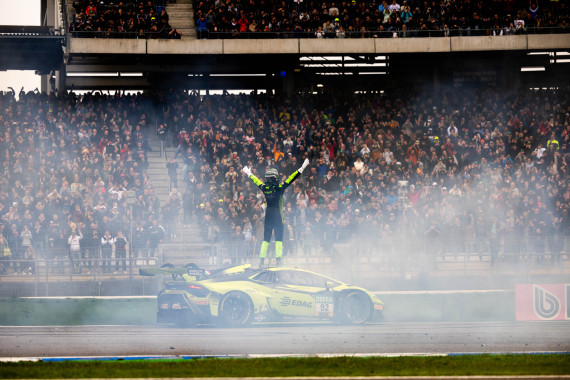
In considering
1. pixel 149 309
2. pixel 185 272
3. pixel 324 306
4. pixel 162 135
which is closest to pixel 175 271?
pixel 185 272

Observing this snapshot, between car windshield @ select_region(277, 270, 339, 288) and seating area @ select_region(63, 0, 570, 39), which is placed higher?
seating area @ select_region(63, 0, 570, 39)

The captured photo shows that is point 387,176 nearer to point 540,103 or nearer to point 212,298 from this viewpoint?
point 540,103

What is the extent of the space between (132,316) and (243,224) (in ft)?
15.1

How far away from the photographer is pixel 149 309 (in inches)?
652

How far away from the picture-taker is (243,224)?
20.3 metres

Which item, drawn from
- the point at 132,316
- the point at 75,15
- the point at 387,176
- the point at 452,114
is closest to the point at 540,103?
the point at 452,114

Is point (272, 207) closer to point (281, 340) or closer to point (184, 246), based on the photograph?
point (281, 340)

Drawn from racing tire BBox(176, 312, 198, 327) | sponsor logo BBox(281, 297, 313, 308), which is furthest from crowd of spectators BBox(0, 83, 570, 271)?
racing tire BBox(176, 312, 198, 327)

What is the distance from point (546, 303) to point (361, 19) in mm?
16329

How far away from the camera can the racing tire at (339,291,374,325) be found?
1534 centimetres

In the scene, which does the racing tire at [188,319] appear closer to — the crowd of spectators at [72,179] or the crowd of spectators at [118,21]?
the crowd of spectators at [72,179]

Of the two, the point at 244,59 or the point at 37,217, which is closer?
the point at 37,217

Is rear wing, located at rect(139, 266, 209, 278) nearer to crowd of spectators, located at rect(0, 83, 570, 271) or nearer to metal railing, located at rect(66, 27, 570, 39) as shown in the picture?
crowd of spectators, located at rect(0, 83, 570, 271)

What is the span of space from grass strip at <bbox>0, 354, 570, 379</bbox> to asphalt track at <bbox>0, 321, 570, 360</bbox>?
94 centimetres
